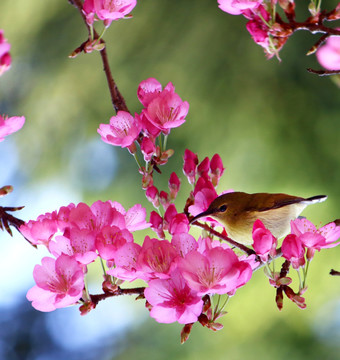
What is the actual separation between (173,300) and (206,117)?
1225 millimetres

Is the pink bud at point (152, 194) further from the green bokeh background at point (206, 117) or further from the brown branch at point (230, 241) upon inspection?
the green bokeh background at point (206, 117)

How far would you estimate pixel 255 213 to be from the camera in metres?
0.61

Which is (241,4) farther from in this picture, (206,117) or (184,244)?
(206,117)

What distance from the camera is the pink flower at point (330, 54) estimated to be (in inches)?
15.8

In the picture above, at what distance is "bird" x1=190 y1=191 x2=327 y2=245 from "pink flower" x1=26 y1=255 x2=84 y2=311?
0.59 feet

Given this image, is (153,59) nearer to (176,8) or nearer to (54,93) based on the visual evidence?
(176,8)

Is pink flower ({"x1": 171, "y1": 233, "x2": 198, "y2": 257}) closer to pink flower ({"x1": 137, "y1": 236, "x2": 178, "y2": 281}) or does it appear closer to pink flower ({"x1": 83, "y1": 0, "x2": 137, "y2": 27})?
pink flower ({"x1": 137, "y1": 236, "x2": 178, "y2": 281})

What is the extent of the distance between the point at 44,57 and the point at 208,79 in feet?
1.92

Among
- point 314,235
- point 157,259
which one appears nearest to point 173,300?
point 157,259

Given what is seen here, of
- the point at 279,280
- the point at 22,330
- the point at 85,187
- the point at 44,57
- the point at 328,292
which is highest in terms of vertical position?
the point at 279,280

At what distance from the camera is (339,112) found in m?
1.59

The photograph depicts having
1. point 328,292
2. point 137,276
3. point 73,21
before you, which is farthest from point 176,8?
point 137,276

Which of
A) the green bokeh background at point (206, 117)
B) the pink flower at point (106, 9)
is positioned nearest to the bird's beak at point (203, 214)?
the pink flower at point (106, 9)

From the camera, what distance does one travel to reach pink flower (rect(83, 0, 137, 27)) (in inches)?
21.7
